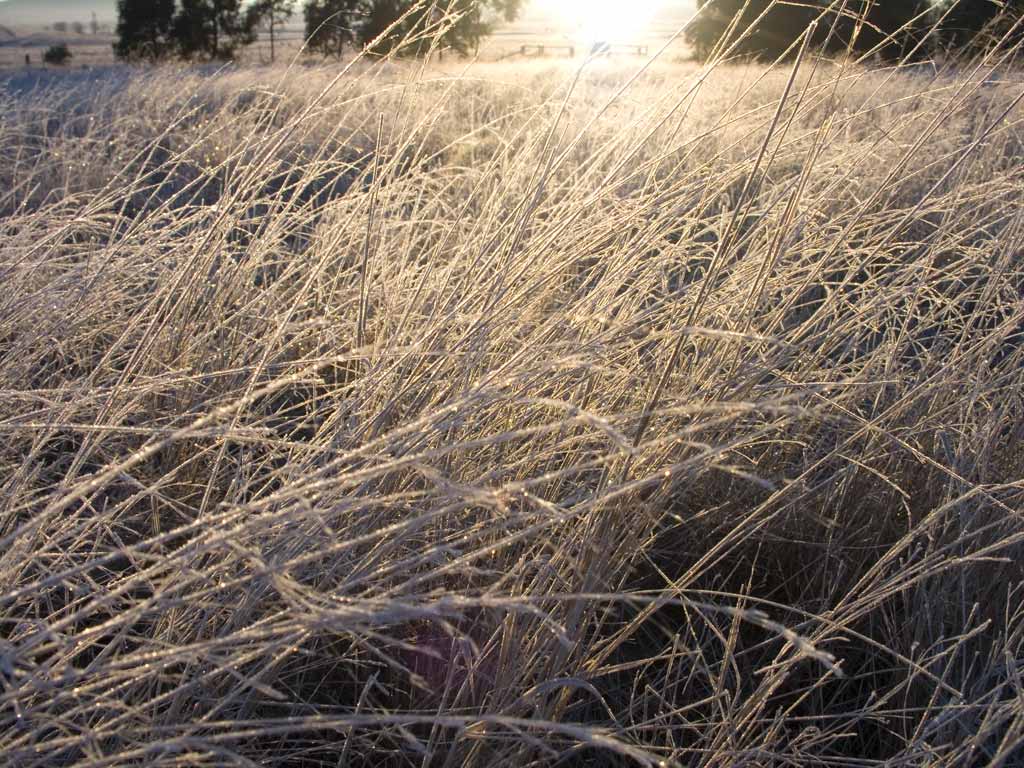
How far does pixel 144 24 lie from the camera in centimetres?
2180

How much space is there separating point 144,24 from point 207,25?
5.07 ft

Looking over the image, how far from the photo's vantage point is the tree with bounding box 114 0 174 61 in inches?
845

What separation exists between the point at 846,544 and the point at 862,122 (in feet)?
10.4

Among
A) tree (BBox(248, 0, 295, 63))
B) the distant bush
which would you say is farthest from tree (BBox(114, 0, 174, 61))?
the distant bush

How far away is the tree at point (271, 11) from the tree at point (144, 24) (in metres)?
2.03

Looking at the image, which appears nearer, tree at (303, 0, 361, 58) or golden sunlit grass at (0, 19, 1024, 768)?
golden sunlit grass at (0, 19, 1024, 768)

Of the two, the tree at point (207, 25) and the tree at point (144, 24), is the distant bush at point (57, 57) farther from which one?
the tree at point (207, 25)

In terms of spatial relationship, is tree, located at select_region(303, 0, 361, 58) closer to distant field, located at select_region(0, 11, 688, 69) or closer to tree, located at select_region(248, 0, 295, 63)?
distant field, located at select_region(0, 11, 688, 69)

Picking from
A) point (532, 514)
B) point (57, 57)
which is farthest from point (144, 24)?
point (532, 514)

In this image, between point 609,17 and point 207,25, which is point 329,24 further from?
point 207,25

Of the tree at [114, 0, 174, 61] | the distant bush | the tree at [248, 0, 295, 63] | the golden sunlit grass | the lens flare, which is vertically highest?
the tree at [248, 0, 295, 63]

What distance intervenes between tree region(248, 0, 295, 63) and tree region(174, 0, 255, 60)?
0.22m

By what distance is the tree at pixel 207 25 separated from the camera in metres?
21.7

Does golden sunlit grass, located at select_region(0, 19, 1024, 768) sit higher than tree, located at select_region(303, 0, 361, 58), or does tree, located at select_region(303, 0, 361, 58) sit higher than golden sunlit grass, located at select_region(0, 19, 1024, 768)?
tree, located at select_region(303, 0, 361, 58)
